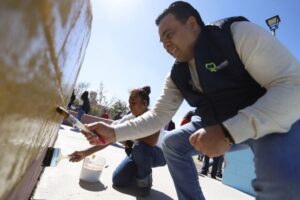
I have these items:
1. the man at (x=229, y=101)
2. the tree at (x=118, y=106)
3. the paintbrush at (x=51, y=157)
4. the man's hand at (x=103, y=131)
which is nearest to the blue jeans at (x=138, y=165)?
the man at (x=229, y=101)

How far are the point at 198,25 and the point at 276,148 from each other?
82 centimetres

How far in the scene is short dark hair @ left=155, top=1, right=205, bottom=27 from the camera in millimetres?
1559

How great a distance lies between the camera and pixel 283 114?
108 cm

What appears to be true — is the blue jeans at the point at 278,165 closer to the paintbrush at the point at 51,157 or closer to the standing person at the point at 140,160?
the paintbrush at the point at 51,157

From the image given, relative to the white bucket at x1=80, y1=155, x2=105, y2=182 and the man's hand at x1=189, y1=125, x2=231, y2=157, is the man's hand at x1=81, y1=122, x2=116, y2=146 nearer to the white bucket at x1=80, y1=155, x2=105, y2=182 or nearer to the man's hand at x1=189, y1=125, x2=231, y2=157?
the man's hand at x1=189, y1=125, x2=231, y2=157

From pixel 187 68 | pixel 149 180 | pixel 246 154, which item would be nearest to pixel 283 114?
pixel 187 68

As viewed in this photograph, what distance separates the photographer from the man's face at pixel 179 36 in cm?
152

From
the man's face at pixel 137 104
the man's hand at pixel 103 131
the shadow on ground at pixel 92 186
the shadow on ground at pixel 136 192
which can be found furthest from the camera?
the man's face at pixel 137 104

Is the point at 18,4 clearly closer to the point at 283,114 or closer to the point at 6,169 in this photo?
the point at 6,169

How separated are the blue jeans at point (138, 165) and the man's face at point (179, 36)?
134 centimetres

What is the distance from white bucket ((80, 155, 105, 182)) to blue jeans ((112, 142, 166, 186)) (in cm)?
19

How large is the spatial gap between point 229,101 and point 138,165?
157cm

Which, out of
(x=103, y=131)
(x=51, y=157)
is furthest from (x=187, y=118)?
(x=51, y=157)

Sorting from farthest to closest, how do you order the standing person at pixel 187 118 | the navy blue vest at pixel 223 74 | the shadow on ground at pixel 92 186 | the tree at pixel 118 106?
the tree at pixel 118 106 < the standing person at pixel 187 118 < the shadow on ground at pixel 92 186 < the navy blue vest at pixel 223 74
